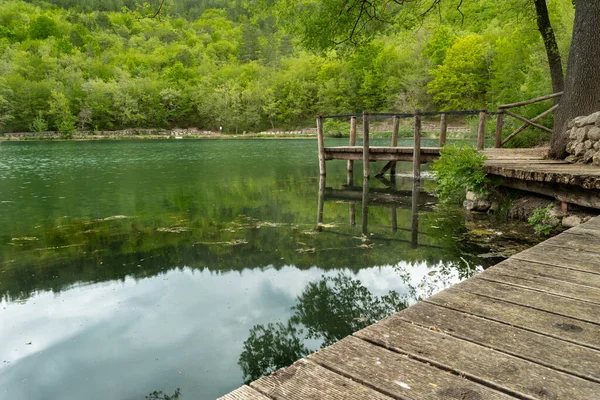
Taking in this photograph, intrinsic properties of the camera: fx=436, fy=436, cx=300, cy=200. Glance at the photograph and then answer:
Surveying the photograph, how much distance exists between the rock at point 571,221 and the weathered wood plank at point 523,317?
510cm

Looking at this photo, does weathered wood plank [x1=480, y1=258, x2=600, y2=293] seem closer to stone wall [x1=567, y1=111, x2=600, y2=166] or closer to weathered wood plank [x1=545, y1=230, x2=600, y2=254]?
weathered wood plank [x1=545, y1=230, x2=600, y2=254]

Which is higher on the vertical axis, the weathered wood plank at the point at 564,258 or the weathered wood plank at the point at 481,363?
the weathered wood plank at the point at 481,363

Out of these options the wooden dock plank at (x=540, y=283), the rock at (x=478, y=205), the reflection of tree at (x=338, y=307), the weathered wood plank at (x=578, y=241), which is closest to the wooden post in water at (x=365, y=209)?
the rock at (x=478, y=205)

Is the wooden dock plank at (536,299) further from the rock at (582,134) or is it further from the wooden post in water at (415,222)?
the rock at (582,134)

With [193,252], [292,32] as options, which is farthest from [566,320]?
[292,32]

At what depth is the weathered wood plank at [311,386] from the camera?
137 centimetres

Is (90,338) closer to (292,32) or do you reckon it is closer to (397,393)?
(397,393)

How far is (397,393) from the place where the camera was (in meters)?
1.38

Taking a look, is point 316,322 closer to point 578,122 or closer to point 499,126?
point 578,122

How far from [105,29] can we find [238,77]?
57.4 metres

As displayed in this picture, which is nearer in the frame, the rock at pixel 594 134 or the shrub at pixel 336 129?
the rock at pixel 594 134

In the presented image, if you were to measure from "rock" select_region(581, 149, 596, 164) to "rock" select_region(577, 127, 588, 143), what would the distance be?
0.24 meters

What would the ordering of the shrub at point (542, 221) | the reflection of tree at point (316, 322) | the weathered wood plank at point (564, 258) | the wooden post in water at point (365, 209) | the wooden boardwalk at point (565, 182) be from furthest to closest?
the wooden post in water at point (365, 209) < the shrub at point (542, 221) < the wooden boardwalk at point (565, 182) < the reflection of tree at point (316, 322) < the weathered wood plank at point (564, 258)

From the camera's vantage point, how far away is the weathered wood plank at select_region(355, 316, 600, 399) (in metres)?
1.39
